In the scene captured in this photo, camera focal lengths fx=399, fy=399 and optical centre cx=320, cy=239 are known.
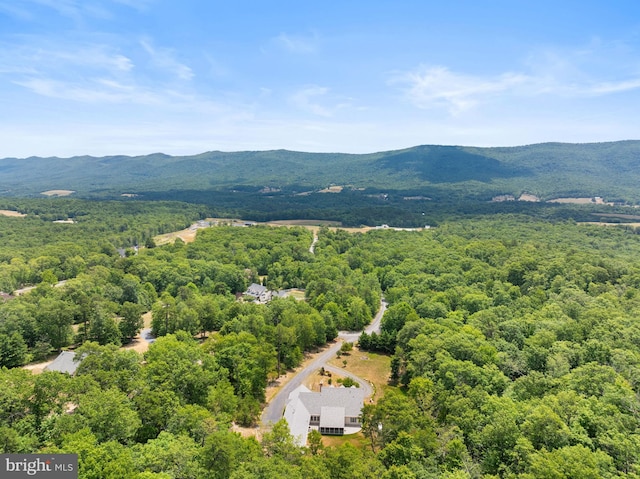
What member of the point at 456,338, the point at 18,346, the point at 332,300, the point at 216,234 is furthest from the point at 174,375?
→ the point at 216,234

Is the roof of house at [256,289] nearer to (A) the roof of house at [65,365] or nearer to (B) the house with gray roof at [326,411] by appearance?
(A) the roof of house at [65,365]

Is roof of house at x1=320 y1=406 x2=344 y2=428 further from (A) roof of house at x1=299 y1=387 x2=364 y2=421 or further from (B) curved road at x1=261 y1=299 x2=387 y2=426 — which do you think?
(B) curved road at x1=261 y1=299 x2=387 y2=426

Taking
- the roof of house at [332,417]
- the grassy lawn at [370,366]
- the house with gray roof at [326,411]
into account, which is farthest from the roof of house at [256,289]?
the roof of house at [332,417]

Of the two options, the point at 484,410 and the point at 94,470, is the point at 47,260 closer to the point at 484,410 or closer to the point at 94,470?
the point at 94,470

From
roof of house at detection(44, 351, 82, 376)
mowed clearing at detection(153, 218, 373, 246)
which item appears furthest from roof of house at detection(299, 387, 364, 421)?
mowed clearing at detection(153, 218, 373, 246)

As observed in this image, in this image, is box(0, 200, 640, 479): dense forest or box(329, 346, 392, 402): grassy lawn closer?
box(0, 200, 640, 479): dense forest
